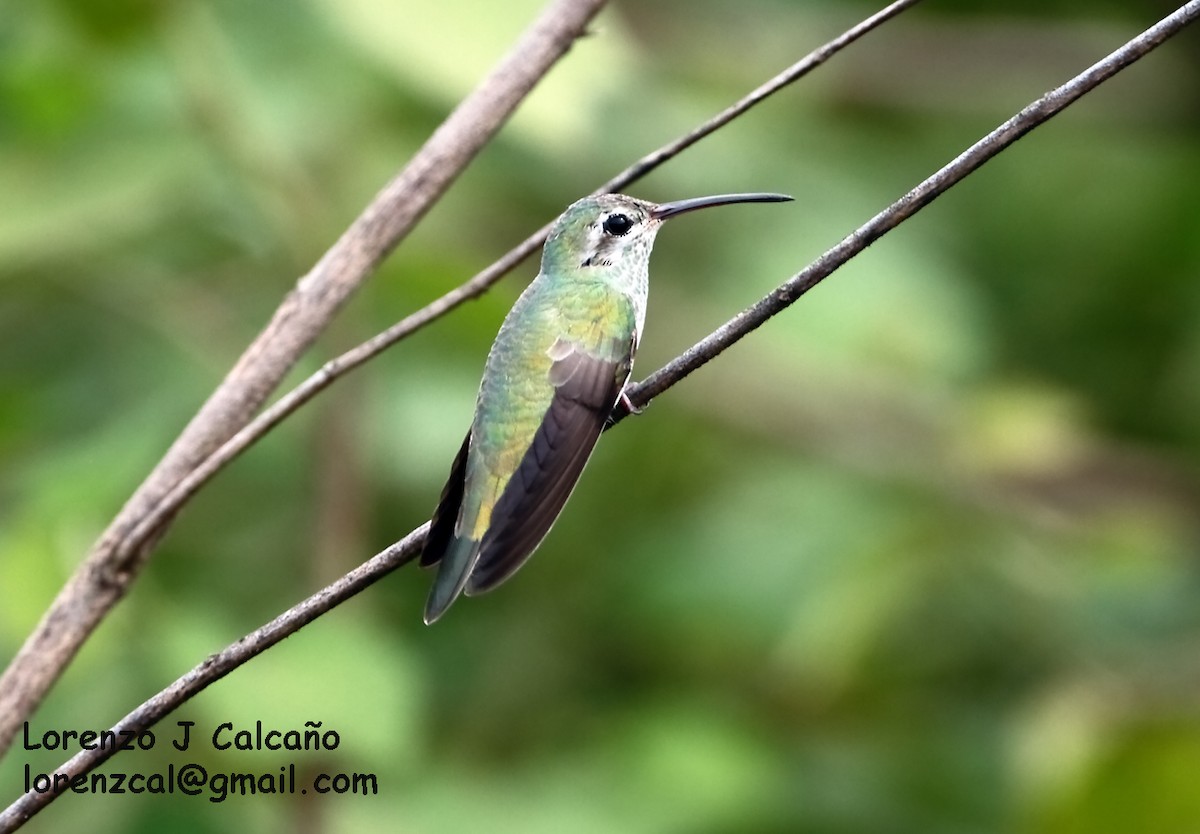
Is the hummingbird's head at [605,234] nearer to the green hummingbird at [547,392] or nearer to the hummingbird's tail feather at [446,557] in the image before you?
the green hummingbird at [547,392]

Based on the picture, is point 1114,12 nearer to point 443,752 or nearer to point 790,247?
point 790,247

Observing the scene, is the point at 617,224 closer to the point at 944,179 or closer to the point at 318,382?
the point at 318,382

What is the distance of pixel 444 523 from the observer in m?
2.40

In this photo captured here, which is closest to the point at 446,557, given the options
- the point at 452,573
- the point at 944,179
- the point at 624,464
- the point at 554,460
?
the point at 452,573

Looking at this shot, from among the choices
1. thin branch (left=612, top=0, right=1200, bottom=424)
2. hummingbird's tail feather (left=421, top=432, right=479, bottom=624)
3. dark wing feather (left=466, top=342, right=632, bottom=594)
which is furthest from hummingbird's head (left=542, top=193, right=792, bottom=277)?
thin branch (left=612, top=0, right=1200, bottom=424)

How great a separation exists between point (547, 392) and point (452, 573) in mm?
533

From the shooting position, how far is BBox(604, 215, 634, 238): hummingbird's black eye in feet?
10.8

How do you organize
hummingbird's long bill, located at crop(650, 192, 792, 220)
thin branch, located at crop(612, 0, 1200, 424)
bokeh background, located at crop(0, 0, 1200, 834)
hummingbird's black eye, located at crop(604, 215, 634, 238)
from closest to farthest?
thin branch, located at crop(612, 0, 1200, 424) < hummingbird's long bill, located at crop(650, 192, 792, 220) < bokeh background, located at crop(0, 0, 1200, 834) < hummingbird's black eye, located at crop(604, 215, 634, 238)

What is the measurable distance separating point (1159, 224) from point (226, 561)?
10.9 feet

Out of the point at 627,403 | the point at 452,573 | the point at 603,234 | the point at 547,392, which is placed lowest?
the point at 452,573

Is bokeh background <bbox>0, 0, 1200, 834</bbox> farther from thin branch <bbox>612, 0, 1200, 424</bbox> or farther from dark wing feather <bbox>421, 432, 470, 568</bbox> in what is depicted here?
thin branch <bbox>612, 0, 1200, 424</bbox>

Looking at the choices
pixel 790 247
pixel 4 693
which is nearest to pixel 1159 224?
pixel 790 247

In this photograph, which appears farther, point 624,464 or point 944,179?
point 624,464

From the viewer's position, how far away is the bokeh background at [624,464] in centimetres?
318
